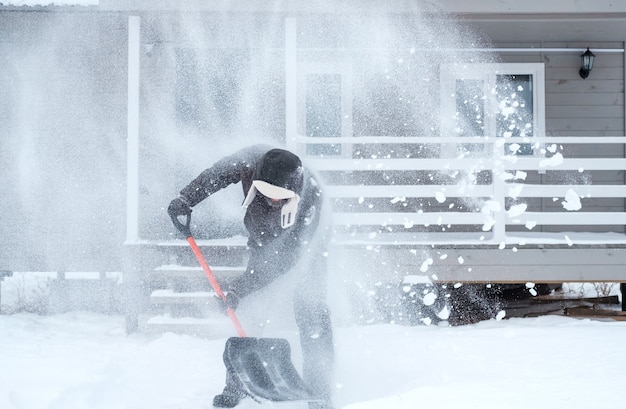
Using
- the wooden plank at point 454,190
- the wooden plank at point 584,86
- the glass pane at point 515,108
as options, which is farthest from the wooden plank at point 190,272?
the wooden plank at point 584,86

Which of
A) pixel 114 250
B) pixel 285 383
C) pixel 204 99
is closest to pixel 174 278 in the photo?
pixel 114 250

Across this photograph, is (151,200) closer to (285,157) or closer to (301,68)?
(301,68)

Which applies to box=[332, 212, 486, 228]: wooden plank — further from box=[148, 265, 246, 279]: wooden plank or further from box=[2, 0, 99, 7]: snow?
box=[2, 0, 99, 7]: snow

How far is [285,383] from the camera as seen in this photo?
3592mm

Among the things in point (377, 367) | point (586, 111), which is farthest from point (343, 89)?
point (377, 367)

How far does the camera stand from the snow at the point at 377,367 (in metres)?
3.84

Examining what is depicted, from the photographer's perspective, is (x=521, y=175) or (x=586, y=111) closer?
(x=521, y=175)

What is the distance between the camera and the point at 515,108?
28.0 ft

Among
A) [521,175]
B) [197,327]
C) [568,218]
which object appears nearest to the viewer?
[197,327]

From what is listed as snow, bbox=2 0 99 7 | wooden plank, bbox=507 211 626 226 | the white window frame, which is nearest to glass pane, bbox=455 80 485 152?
the white window frame

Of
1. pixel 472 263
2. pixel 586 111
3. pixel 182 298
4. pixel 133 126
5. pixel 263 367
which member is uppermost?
pixel 586 111

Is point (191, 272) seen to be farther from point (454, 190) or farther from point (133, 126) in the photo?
point (454, 190)

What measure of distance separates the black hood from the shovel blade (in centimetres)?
91

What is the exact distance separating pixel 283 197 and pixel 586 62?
6205 mm
